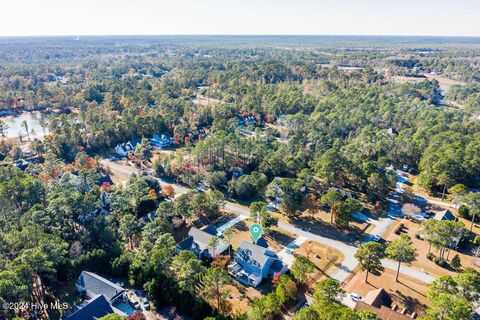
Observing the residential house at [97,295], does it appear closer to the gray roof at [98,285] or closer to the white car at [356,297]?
the gray roof at [98,285]

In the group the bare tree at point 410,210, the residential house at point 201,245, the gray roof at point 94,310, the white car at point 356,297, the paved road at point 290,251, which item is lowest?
the paved road at point 290,251

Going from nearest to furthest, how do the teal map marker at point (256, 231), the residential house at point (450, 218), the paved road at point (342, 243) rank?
the paved road at point (342, 243)
the teal map marker at point (256, 231)
the residential house at point (450, 218)

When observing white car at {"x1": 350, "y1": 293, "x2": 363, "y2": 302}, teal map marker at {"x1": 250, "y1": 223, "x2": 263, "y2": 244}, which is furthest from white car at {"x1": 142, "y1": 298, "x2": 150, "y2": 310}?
white car at {"x1": 350, "y1": 293, "x2": 363, "y2": 302}

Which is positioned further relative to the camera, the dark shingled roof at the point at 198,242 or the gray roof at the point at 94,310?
the dark shingled roof at the point at 198,242

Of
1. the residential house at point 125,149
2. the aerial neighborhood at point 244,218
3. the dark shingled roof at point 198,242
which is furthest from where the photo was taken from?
the residential house at point 125,149

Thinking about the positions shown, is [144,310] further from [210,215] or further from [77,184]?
[77,184]

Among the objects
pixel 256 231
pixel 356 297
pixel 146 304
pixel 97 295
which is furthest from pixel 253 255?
pixel 97 295

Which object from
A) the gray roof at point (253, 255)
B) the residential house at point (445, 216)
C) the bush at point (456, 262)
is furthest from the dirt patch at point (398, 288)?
the residential house at point (445, 216)
